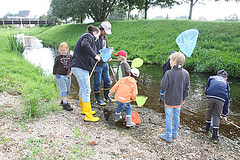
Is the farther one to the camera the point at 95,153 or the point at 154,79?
the point at 154,79

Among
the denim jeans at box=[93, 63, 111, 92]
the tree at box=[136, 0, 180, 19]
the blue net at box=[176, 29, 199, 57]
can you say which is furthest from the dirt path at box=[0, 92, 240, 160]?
the tree at box=[136, 0, 180, 19]

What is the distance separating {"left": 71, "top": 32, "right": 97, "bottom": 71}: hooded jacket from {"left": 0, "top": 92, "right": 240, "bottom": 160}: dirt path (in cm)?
138

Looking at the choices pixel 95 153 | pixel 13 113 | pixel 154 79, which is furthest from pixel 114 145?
pixel 154 79

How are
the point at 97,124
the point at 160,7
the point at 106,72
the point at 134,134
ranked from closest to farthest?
1. the point at 134,134
2. the point at 97,124
3. the point at 106,72
4. the point at 160,7

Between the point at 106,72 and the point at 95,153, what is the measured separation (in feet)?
9.31

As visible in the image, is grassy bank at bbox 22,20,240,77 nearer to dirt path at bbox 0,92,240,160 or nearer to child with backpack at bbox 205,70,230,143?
child with backpack at bbox 205,70,230,143

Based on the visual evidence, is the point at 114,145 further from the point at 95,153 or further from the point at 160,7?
the point at 160,7

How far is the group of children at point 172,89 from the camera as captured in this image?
343 centimetres

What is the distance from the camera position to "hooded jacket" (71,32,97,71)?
3.83 m

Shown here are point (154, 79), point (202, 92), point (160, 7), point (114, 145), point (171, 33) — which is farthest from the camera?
point (160, 7)

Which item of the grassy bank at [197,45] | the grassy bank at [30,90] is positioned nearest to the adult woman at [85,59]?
the grassy bank at [30,90]

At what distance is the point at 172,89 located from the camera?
3.45 metres

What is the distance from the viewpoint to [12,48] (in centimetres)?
1184

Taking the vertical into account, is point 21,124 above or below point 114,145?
above
